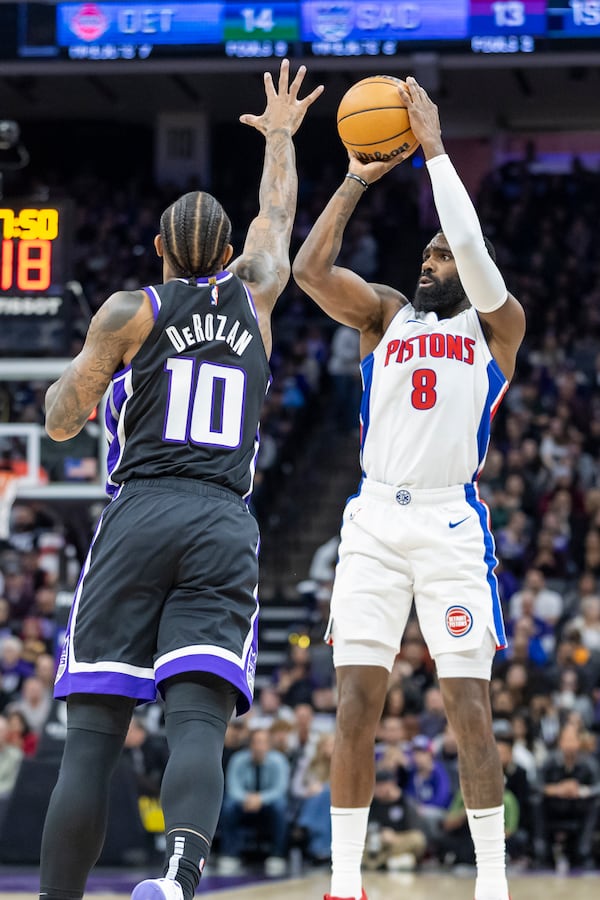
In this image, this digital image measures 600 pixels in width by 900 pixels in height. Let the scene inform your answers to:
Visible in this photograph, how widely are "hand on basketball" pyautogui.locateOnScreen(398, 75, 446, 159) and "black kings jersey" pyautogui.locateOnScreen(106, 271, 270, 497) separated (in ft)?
4.08

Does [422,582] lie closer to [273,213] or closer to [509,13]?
[273,213]

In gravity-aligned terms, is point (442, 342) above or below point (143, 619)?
above

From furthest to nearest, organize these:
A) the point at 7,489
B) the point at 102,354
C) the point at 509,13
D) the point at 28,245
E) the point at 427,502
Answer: the point at 509,13, the point at 7,489, the point at 28,245, the point at 427,502, the point at 102,354

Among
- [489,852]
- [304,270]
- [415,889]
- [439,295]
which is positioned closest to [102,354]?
[304,270]

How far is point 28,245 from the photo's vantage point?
34.3 feet

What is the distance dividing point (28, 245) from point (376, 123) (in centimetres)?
561

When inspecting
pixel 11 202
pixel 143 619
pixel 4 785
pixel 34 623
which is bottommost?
pixel 4 785

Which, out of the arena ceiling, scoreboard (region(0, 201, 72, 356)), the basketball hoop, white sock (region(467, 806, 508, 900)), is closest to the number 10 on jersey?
white sock (region(467, 806, 508, 900))

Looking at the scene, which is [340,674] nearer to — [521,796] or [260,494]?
[521,796]

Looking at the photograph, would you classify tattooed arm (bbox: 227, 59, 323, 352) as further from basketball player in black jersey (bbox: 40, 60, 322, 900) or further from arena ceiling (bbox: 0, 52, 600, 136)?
arena ceiling (bbox: 0, 52, 600, 136)

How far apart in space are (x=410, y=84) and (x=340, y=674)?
2211 mm

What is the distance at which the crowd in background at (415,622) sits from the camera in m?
11.2

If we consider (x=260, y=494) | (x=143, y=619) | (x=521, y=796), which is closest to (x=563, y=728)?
(x=521, y=796)

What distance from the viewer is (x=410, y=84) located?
5371mm
